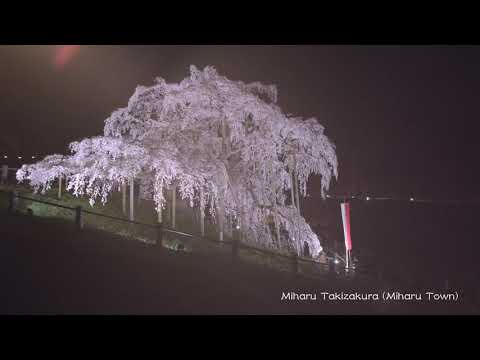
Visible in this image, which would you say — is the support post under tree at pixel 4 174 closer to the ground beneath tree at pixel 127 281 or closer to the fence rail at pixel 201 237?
the fence rail at pixel 201 237

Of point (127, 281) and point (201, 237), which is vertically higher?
point (201, 237)

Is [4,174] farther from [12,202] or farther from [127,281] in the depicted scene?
[127,281]

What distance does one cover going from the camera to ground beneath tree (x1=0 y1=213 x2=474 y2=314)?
4965 millimetres

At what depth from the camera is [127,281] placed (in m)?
5.39

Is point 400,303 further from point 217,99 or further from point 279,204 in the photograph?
point 217,99

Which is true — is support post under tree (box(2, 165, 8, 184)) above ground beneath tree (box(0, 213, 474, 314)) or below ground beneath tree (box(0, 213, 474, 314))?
above

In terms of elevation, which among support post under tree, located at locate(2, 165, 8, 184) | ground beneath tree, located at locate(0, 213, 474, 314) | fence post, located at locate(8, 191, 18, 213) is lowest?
ground beneath tree, located at locate(0, 213, 474, 314)

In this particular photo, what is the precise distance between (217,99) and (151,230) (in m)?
3.20

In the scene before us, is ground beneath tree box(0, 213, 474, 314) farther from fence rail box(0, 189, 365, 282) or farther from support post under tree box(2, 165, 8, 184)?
support post under tree box(2, 165, 8, 184)

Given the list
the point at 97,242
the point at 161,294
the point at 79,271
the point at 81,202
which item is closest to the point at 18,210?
the point at 81,202

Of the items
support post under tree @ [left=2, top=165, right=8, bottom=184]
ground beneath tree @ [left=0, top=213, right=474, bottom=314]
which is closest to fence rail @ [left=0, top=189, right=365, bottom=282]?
ground beneath tree @ [left=0, top=213, right=474, bottom=314]

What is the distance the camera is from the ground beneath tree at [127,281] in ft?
16.3

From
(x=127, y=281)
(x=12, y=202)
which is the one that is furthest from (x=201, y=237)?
(x=12, y=202)

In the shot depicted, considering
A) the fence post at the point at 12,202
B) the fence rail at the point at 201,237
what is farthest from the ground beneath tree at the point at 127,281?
the fence post at the point at 12,202
